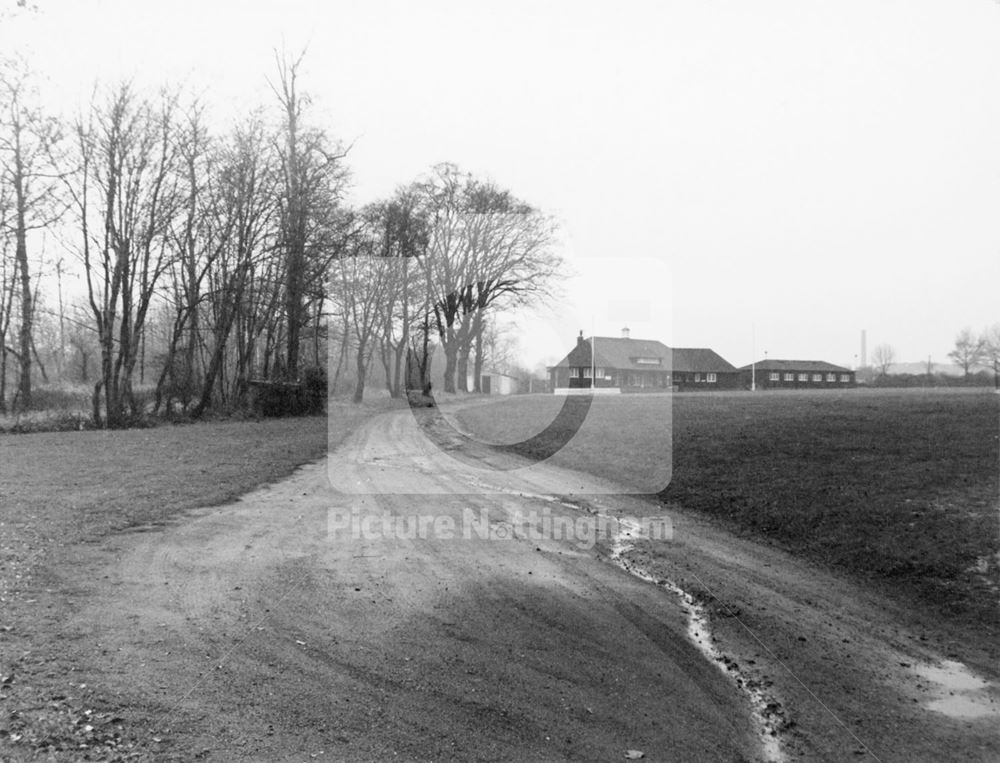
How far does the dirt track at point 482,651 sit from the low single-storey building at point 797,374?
63266mm

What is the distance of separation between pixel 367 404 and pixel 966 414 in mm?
25915

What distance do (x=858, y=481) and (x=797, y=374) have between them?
63631 mm

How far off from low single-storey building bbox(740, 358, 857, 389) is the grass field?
169 ft

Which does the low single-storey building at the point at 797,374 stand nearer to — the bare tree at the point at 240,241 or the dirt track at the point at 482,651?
the bare tree at the point at 240,241

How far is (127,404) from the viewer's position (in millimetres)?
25562

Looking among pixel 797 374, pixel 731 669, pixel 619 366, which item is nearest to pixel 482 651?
pixel 731 669

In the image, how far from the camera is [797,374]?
68812mm

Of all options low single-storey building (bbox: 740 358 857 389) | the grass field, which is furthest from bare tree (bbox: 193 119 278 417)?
Answer: low single-storey building (bbox: 740 358 857 389)

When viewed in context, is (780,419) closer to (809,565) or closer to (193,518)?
(809,565)

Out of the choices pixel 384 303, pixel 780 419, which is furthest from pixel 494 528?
pixel 384 303

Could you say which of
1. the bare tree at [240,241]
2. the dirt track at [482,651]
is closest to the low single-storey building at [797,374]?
the bare tree at [240,241]

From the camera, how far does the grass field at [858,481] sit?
7074mm

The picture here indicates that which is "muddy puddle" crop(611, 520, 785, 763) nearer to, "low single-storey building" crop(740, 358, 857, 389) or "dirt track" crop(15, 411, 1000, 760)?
"dirt track" crop(15, 411, 1000, 760)

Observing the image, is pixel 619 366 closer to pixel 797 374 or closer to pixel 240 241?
pixel 240 241
